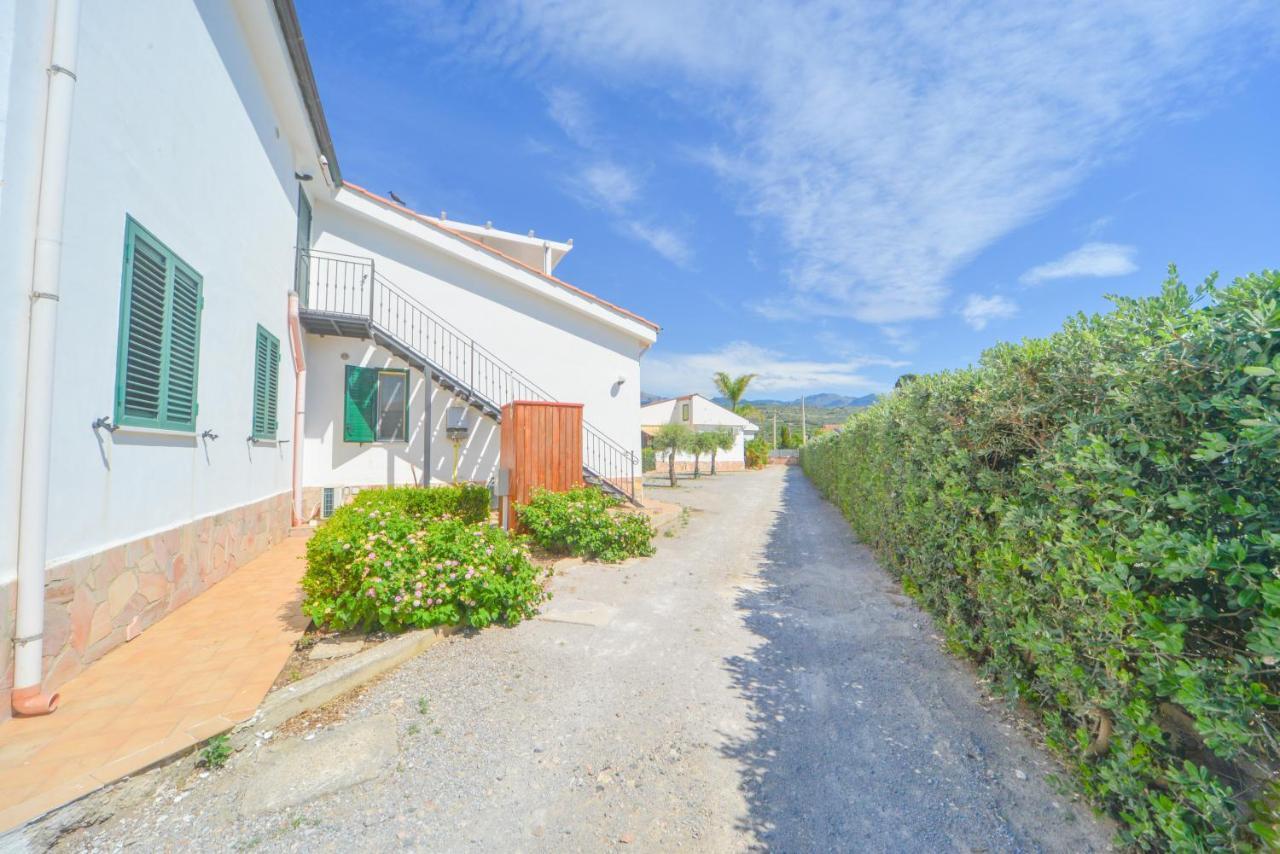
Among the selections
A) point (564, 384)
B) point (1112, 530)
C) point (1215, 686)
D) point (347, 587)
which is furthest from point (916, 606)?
point (564, 384)

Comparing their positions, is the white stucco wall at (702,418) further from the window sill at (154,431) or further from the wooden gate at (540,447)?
the window sill at (154,431)

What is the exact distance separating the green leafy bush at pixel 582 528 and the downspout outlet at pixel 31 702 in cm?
497

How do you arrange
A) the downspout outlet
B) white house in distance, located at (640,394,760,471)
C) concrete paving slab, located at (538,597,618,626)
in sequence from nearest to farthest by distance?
1. the downspout outlet
2. concrete paving slab, located at (538,597,618,626)
3. white house in distance, located at (640,394,760,471)

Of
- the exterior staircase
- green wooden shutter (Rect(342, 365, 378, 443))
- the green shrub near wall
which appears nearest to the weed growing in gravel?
the green shrub near wall

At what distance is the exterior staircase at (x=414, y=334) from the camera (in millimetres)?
9266

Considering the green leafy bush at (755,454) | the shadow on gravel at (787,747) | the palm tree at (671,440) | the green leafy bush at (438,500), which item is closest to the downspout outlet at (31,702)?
the shadow on gravel at (787,747)

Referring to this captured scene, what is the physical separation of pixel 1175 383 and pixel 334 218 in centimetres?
1233

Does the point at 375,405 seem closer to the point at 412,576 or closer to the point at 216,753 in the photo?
the point at 412,576

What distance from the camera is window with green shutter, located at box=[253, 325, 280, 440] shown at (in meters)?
6.67

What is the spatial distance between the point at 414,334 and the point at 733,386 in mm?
35353

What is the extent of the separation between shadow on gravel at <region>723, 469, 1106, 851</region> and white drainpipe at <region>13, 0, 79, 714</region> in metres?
3.93

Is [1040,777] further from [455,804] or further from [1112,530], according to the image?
[455,804]

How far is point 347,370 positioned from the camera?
9773 millimetres

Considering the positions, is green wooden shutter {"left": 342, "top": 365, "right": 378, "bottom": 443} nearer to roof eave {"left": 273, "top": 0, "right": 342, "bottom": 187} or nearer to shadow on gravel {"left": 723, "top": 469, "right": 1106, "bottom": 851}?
roof eave {"left": 273, "top": 0, "right": 342, "bottom": 187}
